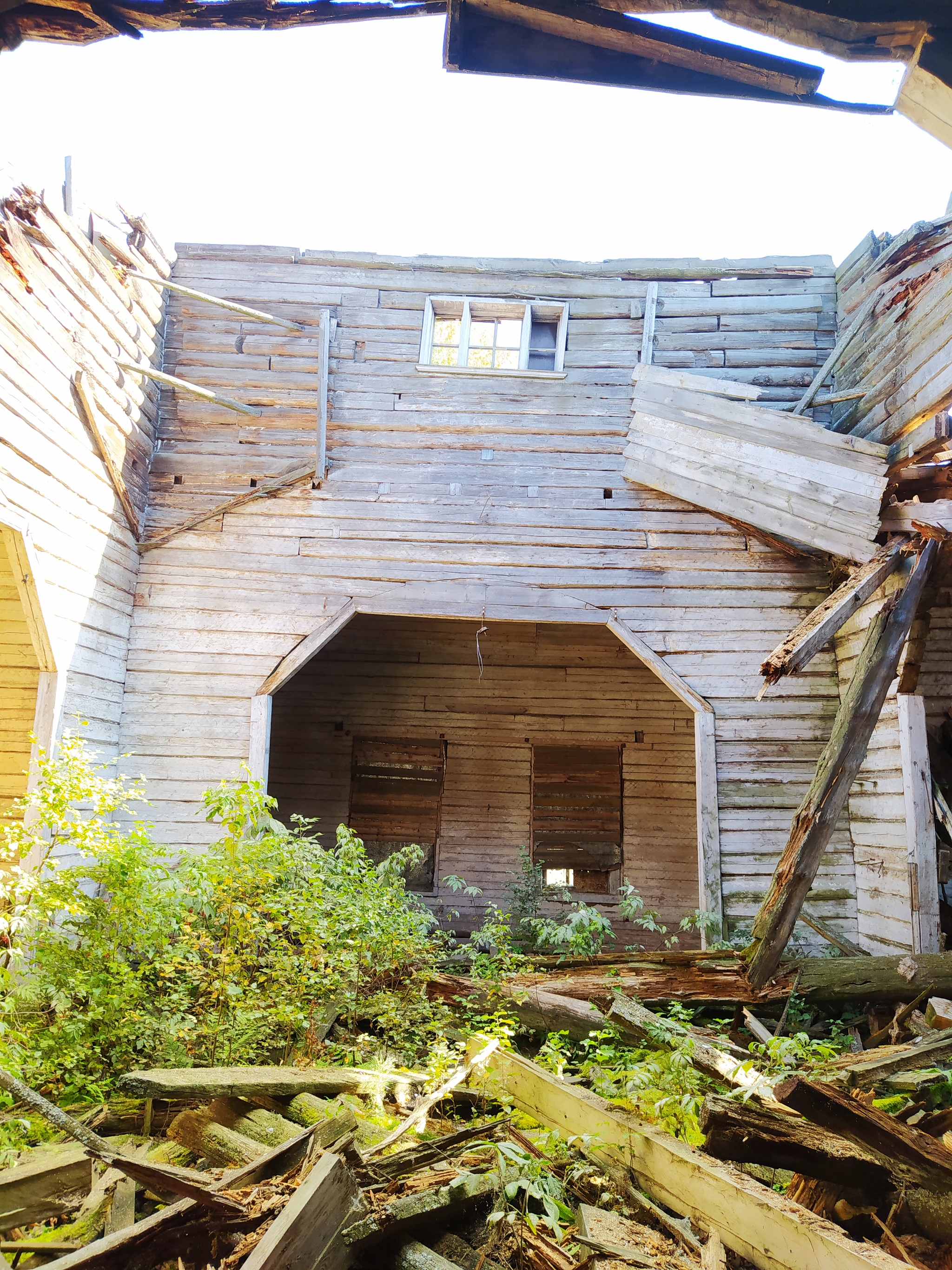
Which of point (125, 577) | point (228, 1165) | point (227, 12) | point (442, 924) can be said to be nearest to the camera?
point (227, 12)

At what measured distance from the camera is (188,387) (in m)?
7.70

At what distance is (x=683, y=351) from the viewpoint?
27.2 feet

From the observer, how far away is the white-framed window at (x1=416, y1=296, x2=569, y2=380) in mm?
8352

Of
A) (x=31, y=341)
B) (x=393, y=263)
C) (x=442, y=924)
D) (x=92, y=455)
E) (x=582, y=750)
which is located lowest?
(x=442, y=924)

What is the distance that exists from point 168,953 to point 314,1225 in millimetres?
2322

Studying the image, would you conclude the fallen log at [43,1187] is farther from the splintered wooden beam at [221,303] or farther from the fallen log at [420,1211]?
the splintered wooden beam at [221,303]

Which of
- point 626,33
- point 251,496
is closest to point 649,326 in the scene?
point 251,496

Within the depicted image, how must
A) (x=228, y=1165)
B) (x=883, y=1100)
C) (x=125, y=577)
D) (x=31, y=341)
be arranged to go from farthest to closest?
1. (x=125, y=577)
2. (x=31, y=341)
3. (x=883, y=1100)
4. (x=228, y=1165)

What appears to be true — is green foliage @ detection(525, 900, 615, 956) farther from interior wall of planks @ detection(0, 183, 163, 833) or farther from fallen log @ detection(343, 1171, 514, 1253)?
interior wall of planks @ detection(0, 183, 163, 833)

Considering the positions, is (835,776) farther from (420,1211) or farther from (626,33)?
(626,33)

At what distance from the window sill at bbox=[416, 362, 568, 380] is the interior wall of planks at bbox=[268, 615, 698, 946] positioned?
3.71 metres

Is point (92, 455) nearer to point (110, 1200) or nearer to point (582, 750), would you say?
point (110, 1200)

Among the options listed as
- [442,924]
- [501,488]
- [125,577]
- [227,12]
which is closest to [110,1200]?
[227,12]

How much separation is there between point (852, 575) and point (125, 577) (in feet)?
22.0
